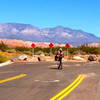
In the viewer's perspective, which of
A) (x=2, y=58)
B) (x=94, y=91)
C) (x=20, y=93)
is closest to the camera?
(x=20, y=93)

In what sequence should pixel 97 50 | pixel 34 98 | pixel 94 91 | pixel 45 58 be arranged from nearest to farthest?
pixel 34 98 < pixel 94 91 < pixel 45 58 < pixel 97 50

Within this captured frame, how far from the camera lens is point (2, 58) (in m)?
35.7

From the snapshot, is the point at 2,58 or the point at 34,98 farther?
the point at 2,58

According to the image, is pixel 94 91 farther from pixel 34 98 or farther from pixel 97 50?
pixel 97 50

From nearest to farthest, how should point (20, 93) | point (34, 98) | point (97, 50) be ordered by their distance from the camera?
point (34, 98), point (20, 93), point (97, 50)

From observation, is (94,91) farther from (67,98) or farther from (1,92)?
(1,92)

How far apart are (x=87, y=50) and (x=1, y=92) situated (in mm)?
52879

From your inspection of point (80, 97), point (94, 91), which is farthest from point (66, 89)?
point (80, 97)

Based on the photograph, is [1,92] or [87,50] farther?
[87,50]

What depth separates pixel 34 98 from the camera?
1115cm

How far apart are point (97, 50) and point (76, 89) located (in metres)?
48.9

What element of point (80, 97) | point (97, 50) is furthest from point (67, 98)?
point (97, 50)

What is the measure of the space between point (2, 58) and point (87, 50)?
31.8 meters

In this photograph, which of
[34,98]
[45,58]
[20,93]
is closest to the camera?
[34,98]
